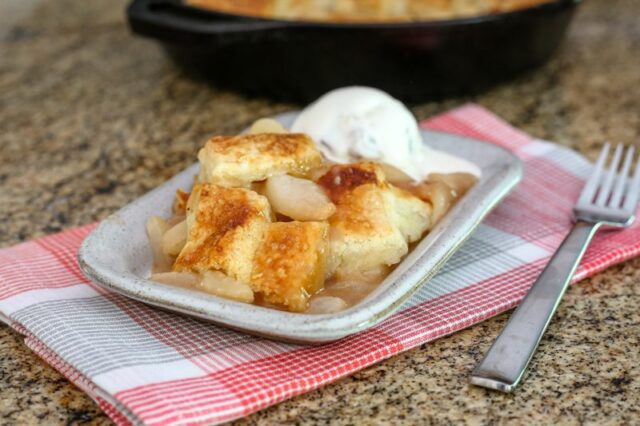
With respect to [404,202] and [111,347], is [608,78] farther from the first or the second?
[111,347]

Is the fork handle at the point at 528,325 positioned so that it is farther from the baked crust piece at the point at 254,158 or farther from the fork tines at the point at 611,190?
the baked crust piece at the point at 254,158

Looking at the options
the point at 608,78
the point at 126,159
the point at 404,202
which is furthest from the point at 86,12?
the point at 404,202

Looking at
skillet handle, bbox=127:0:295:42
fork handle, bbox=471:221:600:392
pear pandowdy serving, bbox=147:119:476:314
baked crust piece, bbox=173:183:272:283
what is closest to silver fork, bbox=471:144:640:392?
fork handle, bbox=471:221:600:392

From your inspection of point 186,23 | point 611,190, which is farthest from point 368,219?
point 186,23

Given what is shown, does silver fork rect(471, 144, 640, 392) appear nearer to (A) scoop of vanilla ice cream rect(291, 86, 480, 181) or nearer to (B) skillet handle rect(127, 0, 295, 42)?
(A) scoop of vanilla ice cream rect(291, 86, 480, 181)

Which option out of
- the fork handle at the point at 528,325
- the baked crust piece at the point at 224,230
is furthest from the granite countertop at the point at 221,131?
the baked crust piece at the point at 224,230

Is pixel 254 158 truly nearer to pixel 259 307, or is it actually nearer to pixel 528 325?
pixel 259 307

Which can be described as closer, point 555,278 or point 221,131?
point 555,278

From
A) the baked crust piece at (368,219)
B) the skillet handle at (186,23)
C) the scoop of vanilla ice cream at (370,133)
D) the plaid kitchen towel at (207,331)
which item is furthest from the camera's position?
the skillet handle at (186,23)
